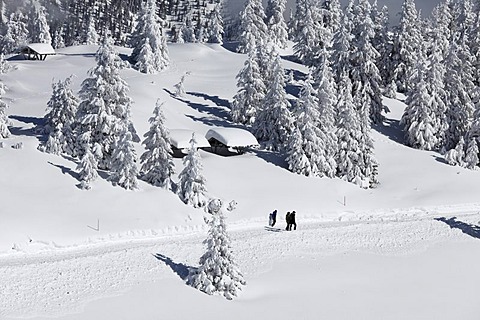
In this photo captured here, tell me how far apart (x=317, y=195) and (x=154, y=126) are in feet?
49.6

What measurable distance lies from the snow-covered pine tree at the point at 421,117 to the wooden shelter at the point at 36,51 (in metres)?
66.5

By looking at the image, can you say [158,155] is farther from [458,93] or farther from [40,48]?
[40,48]

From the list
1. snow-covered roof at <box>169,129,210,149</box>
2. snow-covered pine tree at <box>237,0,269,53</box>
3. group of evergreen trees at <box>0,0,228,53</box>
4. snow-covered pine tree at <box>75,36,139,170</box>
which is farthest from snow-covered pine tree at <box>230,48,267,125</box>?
snow-covered pine tree at <box>237,0,269,53</box>

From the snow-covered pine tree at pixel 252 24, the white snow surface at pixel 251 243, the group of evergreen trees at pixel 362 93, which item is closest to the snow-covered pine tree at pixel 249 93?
the group of evergreen trees at pixel 362 93

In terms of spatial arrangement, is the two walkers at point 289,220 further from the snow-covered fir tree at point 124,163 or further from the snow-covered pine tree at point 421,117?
the snow-covered pine tree at point 421,117

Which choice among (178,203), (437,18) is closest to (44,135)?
(178,203)

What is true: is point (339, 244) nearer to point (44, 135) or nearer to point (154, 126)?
point (154, 126)

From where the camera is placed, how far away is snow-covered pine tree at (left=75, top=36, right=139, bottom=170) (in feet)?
140

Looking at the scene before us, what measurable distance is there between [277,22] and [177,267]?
281 ft

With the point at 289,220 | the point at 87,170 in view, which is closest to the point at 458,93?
the point at 289,220

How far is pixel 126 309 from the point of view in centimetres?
2478

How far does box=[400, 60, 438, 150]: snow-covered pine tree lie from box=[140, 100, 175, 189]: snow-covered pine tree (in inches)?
1253

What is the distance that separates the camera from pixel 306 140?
50969mm

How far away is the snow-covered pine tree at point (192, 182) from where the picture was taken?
1592 inches
